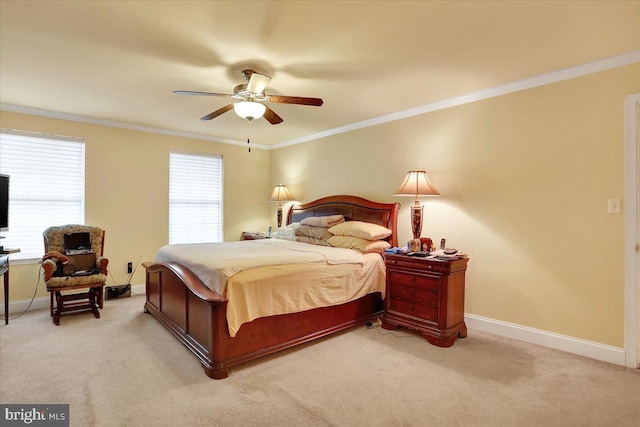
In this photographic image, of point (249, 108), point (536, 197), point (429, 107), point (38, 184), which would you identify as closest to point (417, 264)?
point (536, 197)

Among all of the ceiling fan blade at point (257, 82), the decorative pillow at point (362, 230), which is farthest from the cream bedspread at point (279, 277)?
the ceiling fan blade at point (257, 82)

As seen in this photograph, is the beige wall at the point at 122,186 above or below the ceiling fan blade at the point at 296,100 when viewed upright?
below

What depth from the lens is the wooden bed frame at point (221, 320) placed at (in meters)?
2.52

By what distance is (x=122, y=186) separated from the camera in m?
4.90

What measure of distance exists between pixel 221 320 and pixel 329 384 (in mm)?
899

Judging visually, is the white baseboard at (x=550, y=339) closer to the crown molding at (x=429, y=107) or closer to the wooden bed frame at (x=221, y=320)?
the wooden bed frame at (x=221, y=320)

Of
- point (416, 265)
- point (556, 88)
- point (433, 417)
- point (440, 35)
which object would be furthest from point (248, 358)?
point (556, 88)

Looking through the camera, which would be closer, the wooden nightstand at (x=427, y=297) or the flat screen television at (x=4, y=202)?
the wooden nightstand at (x=427, y=297)

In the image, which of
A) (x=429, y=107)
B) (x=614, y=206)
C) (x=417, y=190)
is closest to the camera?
(x=614, y=206)

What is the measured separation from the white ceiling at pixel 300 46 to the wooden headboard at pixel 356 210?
50.0 inches

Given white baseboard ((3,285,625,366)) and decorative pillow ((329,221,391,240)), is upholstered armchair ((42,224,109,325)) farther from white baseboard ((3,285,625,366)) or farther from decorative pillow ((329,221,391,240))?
white baseboard ((3,285,625,366))

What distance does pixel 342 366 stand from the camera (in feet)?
8.84

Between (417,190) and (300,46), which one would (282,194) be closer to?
(417,190)

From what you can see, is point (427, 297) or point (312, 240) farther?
point (312, 240)
